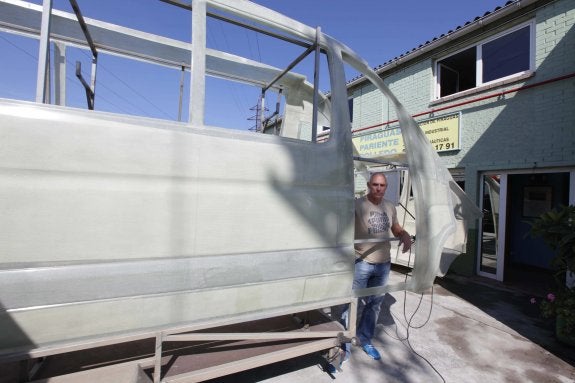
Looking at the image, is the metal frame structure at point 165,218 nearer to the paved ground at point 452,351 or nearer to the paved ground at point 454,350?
the paved ground at point 452,351

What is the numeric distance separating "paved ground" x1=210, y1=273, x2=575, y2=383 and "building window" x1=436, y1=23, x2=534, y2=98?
177 inches

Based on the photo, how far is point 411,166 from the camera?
2.85m

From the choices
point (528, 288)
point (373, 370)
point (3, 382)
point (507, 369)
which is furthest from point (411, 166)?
point (528, 288)

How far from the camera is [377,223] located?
3.29 meters

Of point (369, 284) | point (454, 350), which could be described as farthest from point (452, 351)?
point (369, 284)

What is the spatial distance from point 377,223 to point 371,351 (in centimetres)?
139

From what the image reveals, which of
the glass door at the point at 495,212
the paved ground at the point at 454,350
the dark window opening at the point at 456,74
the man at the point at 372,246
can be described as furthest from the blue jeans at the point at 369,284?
the dark window opening at the point at 456,74

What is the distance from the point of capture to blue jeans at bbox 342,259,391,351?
3279 millimetres

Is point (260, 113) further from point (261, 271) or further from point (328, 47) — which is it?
point (261, 271)

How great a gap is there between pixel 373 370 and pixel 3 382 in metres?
2.89

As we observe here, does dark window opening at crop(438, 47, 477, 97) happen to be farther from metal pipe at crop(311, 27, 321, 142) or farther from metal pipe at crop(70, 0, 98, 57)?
metal pipe at crop(70, 0, 98, 57)

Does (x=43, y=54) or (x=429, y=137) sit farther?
(x=429, y=137)

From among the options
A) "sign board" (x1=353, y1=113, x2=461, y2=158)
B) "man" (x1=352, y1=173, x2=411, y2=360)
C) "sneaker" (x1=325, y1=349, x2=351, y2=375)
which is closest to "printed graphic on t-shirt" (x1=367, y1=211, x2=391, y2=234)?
"man" (x1=352, y1=173, x2=411, y2=360)

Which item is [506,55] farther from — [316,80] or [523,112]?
[316,80]
